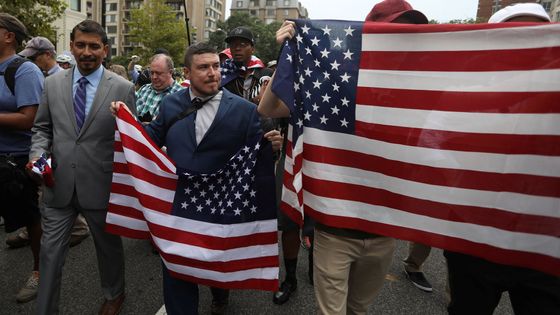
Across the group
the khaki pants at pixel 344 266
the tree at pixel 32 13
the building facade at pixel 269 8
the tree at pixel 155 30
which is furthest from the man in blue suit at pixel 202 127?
the building facade at pixel 269 8

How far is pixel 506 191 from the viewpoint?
1805 millimetres

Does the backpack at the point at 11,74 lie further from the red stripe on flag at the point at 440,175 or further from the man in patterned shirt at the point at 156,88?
the red stripe on flag at the point at 440,175

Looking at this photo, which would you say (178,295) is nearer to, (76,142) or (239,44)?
(76,142)

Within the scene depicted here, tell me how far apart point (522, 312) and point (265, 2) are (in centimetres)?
10460

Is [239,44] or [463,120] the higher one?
[239,44]

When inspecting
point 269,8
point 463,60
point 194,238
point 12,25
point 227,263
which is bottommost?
point 227,263

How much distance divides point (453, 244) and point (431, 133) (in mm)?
577

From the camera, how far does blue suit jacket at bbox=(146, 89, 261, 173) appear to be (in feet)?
8.51

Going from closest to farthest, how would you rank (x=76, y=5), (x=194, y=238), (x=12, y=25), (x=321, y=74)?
1. (x=321, y=74)
2. (x=194, y=238)
3. (x=12, y=25)
4. (x=76, y=5)

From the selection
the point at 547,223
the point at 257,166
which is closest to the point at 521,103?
the point at 547,223

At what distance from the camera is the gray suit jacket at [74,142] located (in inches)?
111

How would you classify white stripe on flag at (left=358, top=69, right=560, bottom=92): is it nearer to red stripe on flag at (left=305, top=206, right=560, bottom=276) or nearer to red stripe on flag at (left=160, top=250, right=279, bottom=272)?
red stripe on flag at (left=305, top=206, right=560, bottom=276)

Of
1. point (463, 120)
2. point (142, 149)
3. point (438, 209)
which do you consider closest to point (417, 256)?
point (438, 209)

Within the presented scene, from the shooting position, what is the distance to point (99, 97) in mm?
2854
